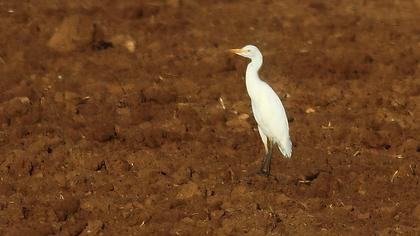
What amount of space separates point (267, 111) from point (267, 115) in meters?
0.04

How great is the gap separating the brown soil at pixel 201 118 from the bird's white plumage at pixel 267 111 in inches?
10.0

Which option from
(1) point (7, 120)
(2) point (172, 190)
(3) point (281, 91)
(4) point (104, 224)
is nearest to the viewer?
(4) point (104, 224)

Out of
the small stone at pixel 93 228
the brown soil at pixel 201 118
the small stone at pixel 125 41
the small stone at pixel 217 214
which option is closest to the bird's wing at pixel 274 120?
the brown soil at pixel 201 118

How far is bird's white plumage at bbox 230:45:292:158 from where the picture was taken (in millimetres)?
9188

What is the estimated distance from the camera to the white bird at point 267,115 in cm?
916

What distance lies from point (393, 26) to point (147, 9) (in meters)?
3.25

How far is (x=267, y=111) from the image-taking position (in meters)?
9.38

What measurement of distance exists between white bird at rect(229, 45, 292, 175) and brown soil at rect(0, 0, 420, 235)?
0.64 feet

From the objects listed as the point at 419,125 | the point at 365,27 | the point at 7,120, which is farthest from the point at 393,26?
the point at 7,120

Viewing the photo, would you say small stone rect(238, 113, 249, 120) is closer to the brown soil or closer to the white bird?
the brown soil

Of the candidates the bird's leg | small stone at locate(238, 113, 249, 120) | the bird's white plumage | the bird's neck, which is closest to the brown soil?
small stone at locate(238, 113, 249, 120)

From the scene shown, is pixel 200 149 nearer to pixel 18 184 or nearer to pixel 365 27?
pixel 18 184

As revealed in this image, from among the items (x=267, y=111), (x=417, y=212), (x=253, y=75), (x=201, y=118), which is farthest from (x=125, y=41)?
(x=417, y=212)

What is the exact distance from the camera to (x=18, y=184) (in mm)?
8570
